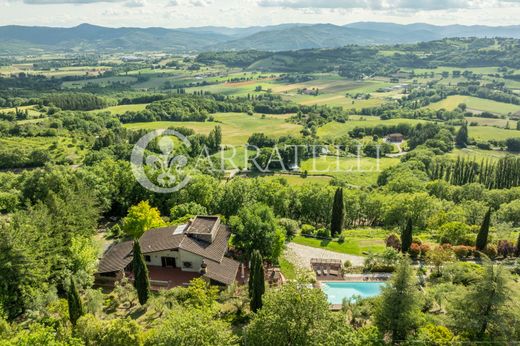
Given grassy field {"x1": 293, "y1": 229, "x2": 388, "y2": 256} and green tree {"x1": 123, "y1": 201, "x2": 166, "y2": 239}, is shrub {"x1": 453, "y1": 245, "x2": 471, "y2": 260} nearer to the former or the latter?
grassy field {"x1": 293, "y1": 229, "x2": 388, "y2": 256}

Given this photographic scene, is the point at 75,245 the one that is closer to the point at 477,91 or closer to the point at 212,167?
the point at 212,167

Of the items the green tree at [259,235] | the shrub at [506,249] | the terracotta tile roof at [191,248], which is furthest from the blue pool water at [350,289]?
the shrub at [506,249]

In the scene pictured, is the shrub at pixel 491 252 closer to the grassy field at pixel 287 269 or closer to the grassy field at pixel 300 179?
the grassy field at pixel 287 269

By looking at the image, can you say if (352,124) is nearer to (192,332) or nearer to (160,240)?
(160,240)

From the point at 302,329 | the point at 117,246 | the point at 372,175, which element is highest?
the point at 302,329

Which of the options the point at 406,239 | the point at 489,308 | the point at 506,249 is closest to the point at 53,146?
the point at 406,239

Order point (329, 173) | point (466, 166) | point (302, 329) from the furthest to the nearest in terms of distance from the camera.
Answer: point (329, 173) → point (466, 166) → point (302, 329)

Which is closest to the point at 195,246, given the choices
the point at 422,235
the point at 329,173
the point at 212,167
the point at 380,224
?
the point at 422,235
